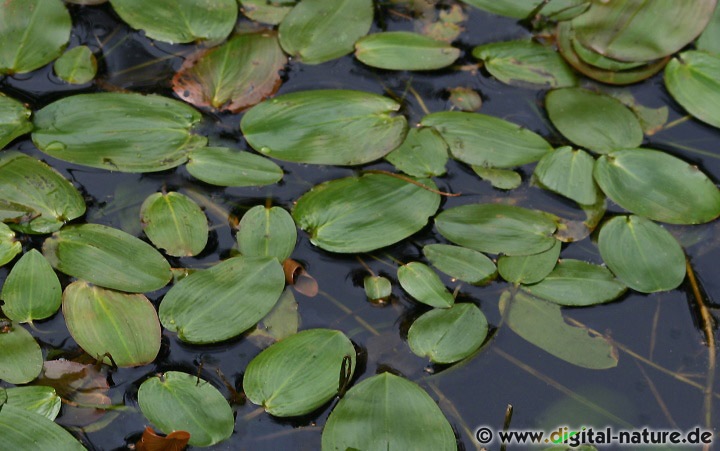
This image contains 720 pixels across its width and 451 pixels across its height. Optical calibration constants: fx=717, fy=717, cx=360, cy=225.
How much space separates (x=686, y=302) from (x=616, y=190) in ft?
1.13

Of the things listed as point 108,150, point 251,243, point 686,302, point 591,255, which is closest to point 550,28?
point 591,255

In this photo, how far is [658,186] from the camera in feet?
6.44

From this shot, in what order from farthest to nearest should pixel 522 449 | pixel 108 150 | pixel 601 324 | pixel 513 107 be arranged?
pixel 513 107
pixel 108 150
pixel 601 324
pixel 522 449

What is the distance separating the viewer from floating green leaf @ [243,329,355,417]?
1.65m

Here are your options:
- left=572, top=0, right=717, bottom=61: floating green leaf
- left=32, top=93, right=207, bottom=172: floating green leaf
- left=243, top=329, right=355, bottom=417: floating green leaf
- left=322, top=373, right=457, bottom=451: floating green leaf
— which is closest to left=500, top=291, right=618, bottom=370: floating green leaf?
left=322, top=373, right=457, bottom=451: floating green leaf

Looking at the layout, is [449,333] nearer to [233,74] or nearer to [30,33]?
[233,74]

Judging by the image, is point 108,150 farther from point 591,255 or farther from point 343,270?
point 591,255

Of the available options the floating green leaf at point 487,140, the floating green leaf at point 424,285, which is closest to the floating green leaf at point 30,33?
the floating green leaf at point 487,140

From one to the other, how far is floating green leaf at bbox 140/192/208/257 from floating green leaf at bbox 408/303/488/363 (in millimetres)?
594

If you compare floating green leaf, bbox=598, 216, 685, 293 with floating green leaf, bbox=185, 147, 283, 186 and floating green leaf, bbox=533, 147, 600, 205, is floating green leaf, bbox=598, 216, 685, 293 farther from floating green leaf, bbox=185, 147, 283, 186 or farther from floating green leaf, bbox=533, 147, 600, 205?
floating green leaf, bbox=185, 147, 283, 186

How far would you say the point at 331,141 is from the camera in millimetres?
1973

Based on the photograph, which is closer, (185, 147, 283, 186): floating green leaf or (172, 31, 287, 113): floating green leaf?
(185, 147, 283, 186): floating green leaf

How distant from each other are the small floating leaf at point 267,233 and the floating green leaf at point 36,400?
0.55 m

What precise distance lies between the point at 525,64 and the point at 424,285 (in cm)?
81
